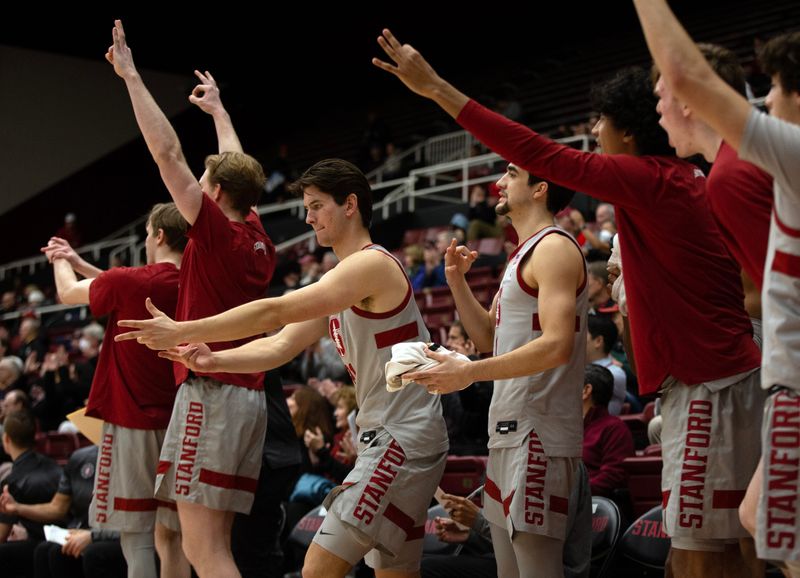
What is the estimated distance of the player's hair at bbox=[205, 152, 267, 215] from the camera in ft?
14.7

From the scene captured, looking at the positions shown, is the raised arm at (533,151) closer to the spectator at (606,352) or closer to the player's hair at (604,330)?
the spectator at (606,352)

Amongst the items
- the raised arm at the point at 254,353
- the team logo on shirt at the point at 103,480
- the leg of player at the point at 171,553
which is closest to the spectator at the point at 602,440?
the raised arm at the point at 254,353

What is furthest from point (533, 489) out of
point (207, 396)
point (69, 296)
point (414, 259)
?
point (414, 259)

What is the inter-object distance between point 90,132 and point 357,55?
5.81 metres

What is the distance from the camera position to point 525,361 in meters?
3.08

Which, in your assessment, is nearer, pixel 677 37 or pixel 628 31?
pixel 677 37

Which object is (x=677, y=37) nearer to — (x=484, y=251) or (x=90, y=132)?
(x=484, y=251)

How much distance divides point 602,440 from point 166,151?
93.5 inches

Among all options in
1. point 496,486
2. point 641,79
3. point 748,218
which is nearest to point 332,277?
point 496,486

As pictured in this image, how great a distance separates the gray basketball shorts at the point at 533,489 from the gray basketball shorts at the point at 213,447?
1.17 meters

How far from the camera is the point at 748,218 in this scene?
2.44 metres

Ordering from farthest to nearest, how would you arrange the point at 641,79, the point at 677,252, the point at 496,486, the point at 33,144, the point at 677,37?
the point at 33,144
the point at 496,486
the point at 641,79
the point at 677,252
the point at 677,37

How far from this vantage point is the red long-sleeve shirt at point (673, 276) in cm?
296

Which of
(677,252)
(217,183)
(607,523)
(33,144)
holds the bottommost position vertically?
(607,523)
